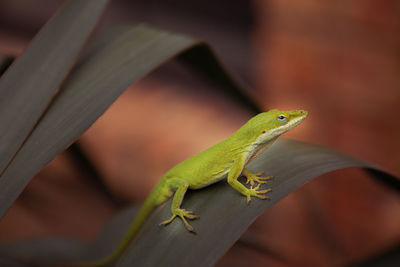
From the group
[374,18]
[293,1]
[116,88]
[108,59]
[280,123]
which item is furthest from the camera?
[293,1]

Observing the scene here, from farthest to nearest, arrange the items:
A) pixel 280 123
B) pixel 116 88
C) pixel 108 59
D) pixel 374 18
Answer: pixel 374 18 < pixel 280 123 < pixel 108 59 < pixel 116 88

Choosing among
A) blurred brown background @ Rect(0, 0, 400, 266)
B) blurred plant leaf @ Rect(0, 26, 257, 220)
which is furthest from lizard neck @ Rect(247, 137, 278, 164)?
blurred brown background @ Rect(0, 0, 400, 266)

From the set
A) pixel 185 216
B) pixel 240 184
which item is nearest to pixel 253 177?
pixel 240 184

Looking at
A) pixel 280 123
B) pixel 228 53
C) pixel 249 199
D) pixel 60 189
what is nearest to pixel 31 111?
pixel 249 199

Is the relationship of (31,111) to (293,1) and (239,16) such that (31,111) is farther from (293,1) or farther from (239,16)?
(239,16)

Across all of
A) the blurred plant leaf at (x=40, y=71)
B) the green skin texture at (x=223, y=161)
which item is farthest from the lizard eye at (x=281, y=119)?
the blurred plant leaf at (x=40, y=71)

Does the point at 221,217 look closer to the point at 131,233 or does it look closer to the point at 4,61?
the point at 131,233
